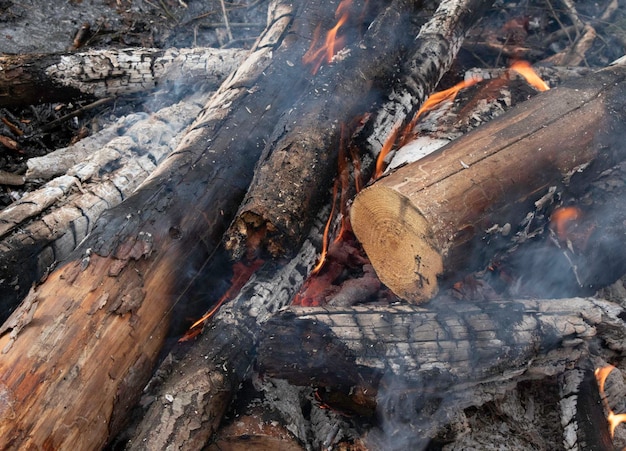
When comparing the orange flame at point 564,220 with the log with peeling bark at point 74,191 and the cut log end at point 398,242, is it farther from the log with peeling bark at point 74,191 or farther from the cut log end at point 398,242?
the log with peeling bark at point 74,191

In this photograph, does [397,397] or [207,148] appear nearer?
[397,397]

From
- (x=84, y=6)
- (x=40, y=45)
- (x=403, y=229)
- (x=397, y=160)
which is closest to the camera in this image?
(x=403, y=229)

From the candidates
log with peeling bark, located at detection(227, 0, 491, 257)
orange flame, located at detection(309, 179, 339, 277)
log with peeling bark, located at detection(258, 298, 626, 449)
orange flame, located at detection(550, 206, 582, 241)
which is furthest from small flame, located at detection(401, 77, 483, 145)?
log with peeling bark, located at detection(258, 298, 626, 449)

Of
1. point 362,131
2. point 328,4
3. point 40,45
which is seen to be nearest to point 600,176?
point 362,131

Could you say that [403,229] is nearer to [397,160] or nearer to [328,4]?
[397,160]

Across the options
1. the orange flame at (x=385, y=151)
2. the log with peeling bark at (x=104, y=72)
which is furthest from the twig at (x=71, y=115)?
the orange flame at (x=385, y=151)

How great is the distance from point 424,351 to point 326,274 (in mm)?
1027

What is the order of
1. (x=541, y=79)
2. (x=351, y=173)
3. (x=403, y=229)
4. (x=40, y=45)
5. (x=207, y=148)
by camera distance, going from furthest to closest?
1. (x=40, y=45)
2. (x=541, y=79)
3. (x=351, y=173)
4. (x=207, y=148)
5. (x=403, y=229)

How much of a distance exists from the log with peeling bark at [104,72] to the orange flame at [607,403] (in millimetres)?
3233

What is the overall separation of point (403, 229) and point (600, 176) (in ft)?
4.27

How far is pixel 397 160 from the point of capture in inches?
131

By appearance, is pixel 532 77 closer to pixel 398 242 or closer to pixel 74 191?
pixel 398 242

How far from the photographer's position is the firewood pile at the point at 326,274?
217cm

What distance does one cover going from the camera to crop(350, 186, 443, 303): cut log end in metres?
2.34
